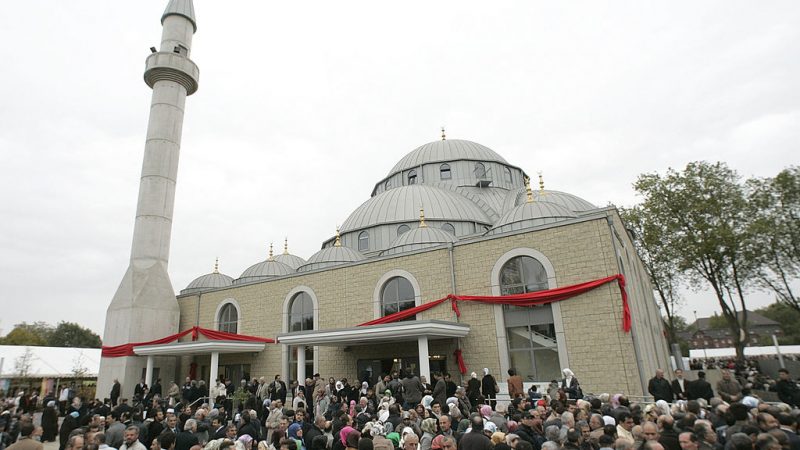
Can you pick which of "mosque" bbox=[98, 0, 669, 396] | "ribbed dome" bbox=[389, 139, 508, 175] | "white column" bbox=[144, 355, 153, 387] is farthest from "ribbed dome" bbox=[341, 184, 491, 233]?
"white column" bbox=[144, 355, 153, 387]

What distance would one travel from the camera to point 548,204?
1881 centimetres

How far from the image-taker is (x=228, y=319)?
23312mm

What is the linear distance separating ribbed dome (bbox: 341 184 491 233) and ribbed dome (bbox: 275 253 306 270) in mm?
3982

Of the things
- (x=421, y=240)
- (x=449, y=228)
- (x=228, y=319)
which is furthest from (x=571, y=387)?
(x=228, y=319)

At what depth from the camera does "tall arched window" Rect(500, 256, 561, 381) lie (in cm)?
1490

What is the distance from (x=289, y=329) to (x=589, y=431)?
17030 millimetres

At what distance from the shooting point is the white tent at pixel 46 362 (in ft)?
97.1

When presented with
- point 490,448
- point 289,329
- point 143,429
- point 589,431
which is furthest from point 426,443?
point 289,329

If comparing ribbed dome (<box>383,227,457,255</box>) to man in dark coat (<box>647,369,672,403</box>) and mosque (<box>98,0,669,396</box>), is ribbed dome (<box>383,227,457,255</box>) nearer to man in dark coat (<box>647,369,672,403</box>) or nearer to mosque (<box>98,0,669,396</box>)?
mosque (<box>98,0,669,396</box>)

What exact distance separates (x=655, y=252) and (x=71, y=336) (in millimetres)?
71324

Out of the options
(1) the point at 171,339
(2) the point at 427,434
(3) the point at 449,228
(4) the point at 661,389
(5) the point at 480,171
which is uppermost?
(5) the point at 480,171

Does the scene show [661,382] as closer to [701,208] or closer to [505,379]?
[505,379]

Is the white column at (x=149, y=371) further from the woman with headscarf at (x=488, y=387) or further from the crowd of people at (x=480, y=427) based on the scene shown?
the woman with headscarf at (x=488, y=387)

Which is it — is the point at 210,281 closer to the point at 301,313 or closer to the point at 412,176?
the point at 301,313
